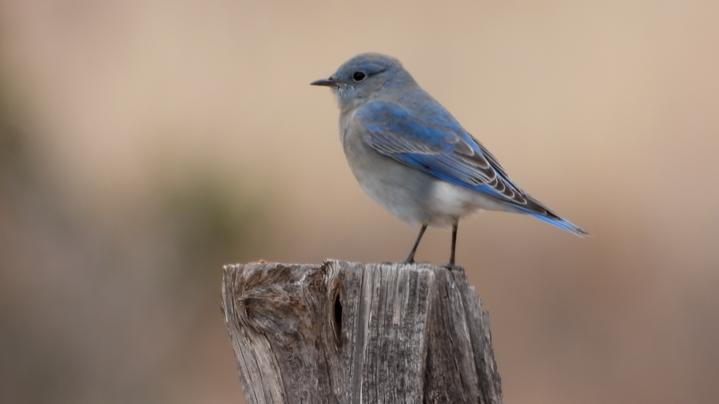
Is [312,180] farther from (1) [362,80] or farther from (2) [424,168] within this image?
(2) [424,168]

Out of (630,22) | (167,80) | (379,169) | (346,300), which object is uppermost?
(630,22)

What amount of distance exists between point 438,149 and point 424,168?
0.53 ft

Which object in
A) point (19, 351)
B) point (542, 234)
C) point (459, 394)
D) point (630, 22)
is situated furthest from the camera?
point (630, 22)

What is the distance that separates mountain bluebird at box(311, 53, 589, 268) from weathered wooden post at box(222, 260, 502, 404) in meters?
1.55

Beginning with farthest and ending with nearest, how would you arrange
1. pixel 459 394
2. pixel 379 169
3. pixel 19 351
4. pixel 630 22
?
1. pixel 630 22
2. pixel 19 351
3. pixel 379 169
4. pixel 459 394

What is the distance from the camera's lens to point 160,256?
6.50 meters

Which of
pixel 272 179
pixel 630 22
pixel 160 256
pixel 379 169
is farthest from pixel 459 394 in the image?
pixel 630 22

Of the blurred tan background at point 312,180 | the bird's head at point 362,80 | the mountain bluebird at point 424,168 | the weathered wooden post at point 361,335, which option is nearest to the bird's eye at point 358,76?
the bird's head at point 362,80

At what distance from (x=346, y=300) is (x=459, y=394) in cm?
48

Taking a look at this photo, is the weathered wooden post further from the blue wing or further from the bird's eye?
the bird's eye

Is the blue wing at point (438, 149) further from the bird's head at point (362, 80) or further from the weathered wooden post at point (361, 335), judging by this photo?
the weathered wooden post at point (361, 335)

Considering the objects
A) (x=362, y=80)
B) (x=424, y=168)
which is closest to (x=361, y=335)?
(x=424, y=168)

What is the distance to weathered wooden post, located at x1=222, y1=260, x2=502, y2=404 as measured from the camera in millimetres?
2889

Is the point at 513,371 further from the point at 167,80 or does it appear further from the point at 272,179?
the point at 167,80
